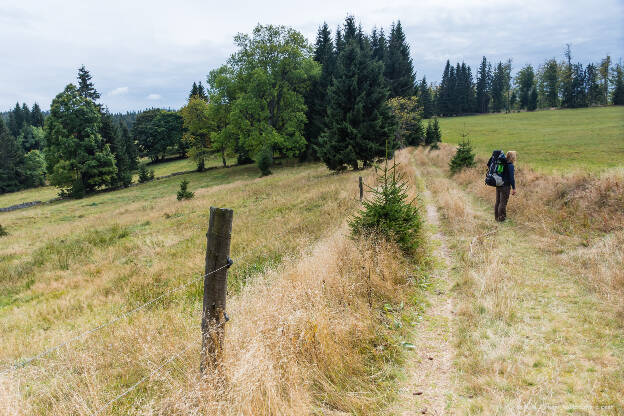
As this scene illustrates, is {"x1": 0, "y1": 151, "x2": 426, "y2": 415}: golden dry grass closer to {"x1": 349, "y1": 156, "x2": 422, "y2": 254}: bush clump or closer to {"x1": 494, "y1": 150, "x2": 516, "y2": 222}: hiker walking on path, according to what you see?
{"x1": 349, "y1": 156, "x2": 422, "y2": 254}: bush clump

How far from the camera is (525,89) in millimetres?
96875

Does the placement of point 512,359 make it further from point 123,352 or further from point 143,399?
point 123,352

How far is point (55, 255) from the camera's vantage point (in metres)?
12.0

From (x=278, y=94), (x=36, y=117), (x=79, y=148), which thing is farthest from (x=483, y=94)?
(x=36, y=117)

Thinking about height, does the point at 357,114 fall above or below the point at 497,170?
above

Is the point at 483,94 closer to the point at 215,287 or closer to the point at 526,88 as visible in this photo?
the point at 526,88

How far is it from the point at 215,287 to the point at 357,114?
74.7 ft

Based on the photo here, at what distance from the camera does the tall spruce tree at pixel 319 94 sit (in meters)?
40.0

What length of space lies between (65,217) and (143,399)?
2924 centimetres

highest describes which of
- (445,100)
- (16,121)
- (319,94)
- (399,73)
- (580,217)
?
(16,121)

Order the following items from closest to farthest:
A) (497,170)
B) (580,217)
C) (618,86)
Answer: (580,217), (497,170), (618,86)

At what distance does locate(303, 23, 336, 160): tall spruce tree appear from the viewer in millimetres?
40000

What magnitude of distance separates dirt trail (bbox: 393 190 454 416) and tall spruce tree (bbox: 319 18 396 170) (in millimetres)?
19280

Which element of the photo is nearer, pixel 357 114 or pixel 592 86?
pixel 357 114
